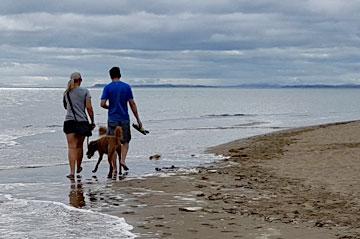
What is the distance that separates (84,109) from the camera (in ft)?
36.9

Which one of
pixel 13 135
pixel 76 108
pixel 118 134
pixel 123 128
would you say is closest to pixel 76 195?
pixel 76 108

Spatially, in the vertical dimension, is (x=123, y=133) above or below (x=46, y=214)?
above

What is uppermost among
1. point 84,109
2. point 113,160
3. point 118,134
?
point 84,109

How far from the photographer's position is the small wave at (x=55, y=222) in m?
6.85

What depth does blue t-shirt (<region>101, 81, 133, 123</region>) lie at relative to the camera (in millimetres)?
11477

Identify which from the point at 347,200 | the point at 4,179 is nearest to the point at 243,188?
the point at 347,200

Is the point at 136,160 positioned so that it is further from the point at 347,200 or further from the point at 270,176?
the point at 347,200

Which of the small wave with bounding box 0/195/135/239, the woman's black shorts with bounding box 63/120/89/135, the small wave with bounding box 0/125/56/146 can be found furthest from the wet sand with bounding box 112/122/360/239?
the small wave with bounding box 0/125/56/146

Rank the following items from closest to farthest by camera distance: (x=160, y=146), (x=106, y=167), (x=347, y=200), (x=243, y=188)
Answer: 1. (x=347, y=200)
2. (x=243, y=188)
3. (x=106, y=167)
4. (x=160, y=146)

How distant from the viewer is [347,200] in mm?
8492

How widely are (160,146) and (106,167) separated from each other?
7260 mm

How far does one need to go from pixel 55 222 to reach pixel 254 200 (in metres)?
2.79

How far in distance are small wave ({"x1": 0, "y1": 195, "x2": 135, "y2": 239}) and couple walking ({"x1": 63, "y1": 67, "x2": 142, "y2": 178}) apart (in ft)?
8.80

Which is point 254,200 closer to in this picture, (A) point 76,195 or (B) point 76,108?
(A) point 76,195
